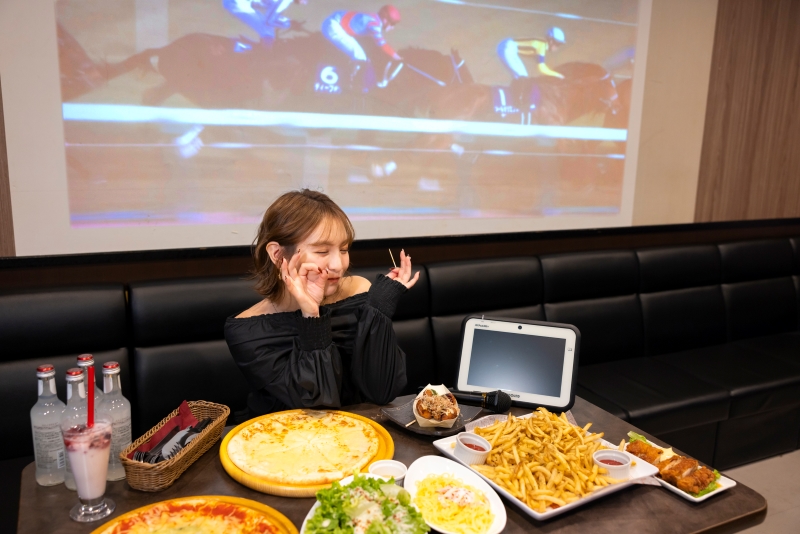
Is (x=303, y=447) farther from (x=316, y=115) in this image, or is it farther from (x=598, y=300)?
(x=598, y=300)

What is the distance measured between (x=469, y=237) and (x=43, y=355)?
203cm

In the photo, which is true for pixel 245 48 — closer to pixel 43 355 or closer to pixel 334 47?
pixel 334 47

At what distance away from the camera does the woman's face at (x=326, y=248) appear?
5.65 ft

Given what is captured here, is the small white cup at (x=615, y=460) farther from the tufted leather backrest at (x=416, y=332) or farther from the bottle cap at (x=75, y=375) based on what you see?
the tufted leather backrest at (x=416, y=332)

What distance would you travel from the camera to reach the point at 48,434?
4.31ft

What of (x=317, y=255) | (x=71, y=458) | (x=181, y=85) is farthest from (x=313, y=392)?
(x=181, y=85)

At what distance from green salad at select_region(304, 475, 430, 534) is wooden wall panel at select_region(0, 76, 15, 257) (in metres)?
1.87

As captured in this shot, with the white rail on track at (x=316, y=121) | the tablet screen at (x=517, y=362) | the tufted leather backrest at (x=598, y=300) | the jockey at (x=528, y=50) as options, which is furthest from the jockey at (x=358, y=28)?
the tablet screen at (x=517, y=362)

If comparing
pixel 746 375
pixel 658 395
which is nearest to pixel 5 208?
pixel 658 395

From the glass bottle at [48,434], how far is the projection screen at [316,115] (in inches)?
48.9

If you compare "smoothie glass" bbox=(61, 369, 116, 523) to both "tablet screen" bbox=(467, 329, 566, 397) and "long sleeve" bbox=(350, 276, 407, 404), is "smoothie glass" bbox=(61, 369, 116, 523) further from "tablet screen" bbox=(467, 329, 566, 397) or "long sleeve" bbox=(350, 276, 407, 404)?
"tablet screen" bbox=(467, 329, 566, 397)

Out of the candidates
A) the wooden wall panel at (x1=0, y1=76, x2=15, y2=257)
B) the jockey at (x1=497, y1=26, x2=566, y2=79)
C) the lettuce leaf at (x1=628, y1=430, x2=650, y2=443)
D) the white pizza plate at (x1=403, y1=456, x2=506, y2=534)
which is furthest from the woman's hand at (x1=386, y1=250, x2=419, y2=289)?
the jockey at (x1=497, y1=26, x2=566, y2=79)

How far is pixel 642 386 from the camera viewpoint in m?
2.86

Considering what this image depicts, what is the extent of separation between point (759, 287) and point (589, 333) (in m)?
1.42
